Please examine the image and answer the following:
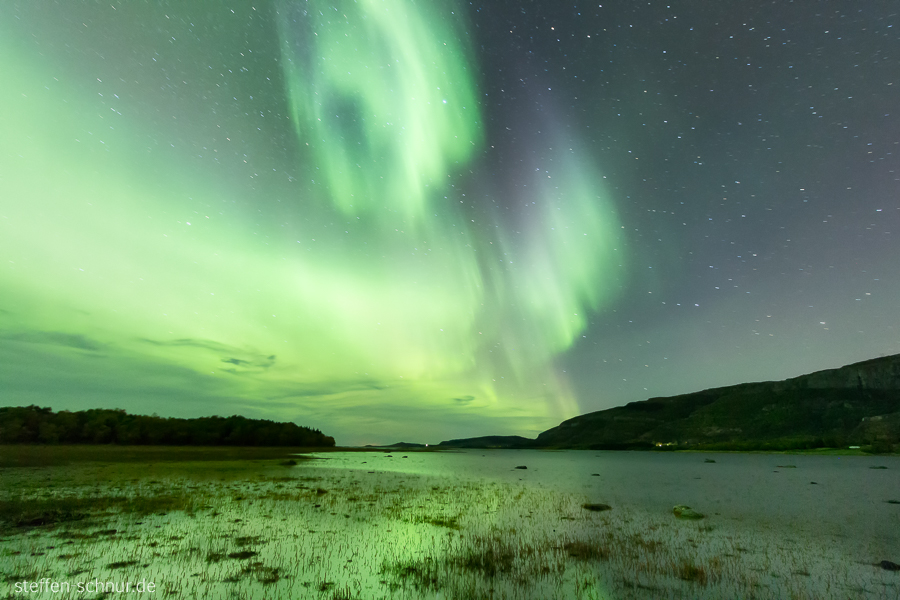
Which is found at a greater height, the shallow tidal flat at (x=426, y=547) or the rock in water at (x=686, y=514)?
the rock in water at (x=686, y=514)

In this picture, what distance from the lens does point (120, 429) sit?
126375mm

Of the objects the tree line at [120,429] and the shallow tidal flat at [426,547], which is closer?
the shallow tidal flat at [426,547]

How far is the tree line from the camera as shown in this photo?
111 m

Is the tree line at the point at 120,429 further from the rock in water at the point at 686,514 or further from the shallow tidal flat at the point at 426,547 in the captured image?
the rock in water at the point at 686,514

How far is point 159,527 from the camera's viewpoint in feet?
65.0

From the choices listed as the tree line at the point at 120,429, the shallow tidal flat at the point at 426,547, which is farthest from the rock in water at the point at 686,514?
the tree line at the point at 120,429

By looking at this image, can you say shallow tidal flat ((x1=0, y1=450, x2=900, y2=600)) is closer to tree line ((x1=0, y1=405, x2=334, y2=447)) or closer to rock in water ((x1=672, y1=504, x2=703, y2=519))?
rock in water ((x1=672, y1=504, x2=703, y2=519))

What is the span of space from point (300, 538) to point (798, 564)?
20.9m

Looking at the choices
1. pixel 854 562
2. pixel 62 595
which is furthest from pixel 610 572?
pixel 62 595

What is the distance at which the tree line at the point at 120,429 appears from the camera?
111 meters

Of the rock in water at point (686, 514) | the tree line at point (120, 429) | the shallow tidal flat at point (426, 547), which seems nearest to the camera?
the shallow tidal flat at point (426, 547)

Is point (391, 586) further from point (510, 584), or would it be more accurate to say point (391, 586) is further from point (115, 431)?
point (115, 431)

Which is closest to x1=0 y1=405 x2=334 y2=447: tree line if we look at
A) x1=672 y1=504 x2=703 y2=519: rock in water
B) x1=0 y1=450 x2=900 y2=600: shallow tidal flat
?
x1=0 y1=450 x2=900 y2=600: shallow tidal flat

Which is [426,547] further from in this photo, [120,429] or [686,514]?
[120,429]
